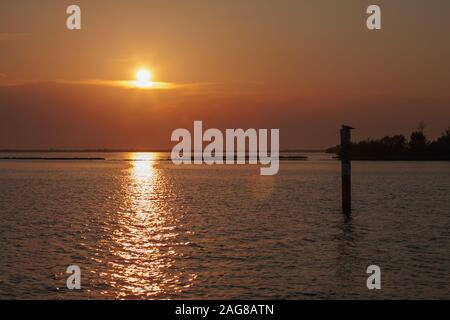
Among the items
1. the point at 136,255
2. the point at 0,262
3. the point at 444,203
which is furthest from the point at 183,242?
the point at 444,203

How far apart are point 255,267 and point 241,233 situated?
11.0 m

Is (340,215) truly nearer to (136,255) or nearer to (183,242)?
(183,242)

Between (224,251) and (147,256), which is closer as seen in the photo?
(147,256)

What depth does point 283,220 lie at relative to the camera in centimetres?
4078

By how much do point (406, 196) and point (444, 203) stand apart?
32.5 ft

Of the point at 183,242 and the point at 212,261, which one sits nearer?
the point at 212,261

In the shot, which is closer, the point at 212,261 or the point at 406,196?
the point at 212,261
